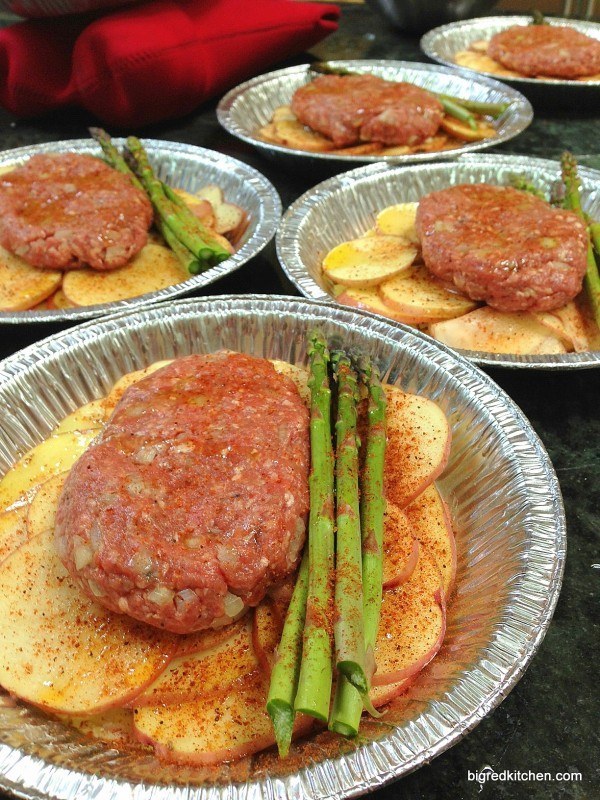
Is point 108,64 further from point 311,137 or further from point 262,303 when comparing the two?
point 262,303

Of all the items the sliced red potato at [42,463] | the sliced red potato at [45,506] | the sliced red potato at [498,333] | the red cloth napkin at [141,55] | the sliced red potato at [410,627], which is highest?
the red cloth napkin at [141,55]

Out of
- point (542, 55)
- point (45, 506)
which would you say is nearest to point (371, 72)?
point (542, 55)

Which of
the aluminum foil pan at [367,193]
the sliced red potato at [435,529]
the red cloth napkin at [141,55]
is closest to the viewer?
the sliced red potato at [435,529]

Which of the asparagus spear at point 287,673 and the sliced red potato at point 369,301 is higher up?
the asparagus spear at point 287,673

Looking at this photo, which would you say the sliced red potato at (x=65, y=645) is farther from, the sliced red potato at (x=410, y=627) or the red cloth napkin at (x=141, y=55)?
the red cloth napkin at (x=141, y=55)

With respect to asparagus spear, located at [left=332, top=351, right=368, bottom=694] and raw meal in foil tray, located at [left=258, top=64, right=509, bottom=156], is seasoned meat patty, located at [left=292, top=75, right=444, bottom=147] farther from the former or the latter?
asparagus spear, located at [left=332, top=351, right=368, bottom=694]

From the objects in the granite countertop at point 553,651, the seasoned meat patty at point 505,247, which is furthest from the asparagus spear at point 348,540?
the seasoned meat patty at point 505,247

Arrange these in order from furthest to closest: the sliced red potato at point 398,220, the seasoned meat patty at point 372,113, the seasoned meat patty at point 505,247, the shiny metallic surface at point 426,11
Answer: the shiny metallic surface at point 426,11 → the seasoned meat patty at point 372,113 → the sliced red potato at point 398,220 → the seasoned meat patty at point 505,247
